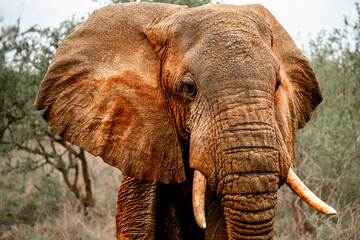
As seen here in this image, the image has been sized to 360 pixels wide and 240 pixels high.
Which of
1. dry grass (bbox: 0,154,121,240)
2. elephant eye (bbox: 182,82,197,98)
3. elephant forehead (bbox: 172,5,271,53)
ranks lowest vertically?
dry grass (bbox: 0,154,121,240)

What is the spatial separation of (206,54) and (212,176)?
0.65m

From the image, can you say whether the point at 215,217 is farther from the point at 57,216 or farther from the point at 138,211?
the point at 57,216

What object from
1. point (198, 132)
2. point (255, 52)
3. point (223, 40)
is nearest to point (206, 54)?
point (223, 40)

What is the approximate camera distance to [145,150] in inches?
91.6

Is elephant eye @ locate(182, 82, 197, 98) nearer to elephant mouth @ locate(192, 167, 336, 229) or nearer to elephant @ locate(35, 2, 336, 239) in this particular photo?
elephant @ locate(35, 2, 336, 239)

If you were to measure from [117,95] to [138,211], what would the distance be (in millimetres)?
836

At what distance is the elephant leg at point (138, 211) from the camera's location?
8.38ft

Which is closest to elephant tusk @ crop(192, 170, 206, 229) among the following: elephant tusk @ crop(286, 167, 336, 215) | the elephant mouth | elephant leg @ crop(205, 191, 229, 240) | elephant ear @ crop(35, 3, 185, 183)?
the elephant mouth

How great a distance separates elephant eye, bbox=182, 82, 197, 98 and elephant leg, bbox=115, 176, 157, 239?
0.80 m

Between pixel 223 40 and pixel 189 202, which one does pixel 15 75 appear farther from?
pixel 223 40

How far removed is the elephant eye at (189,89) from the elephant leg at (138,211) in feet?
2.61

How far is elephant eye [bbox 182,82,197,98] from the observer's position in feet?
6.97

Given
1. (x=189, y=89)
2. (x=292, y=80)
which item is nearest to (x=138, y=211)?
(x=189, y=89)

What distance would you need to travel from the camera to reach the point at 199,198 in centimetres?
194
